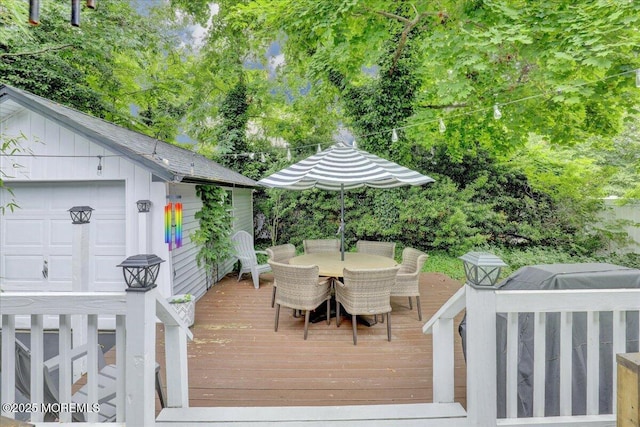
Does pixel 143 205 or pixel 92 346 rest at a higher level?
pixel 143 205

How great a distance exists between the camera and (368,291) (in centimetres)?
385

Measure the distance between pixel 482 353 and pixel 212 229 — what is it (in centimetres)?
521

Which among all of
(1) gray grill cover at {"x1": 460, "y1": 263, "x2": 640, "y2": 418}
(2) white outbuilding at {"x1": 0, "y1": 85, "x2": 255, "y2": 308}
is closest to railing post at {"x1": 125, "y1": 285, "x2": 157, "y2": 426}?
(1) gray grill cover at {"x1": 460, "y1": 263, "x2": 640, "y2": 418}

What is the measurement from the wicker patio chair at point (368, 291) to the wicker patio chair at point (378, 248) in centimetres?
210

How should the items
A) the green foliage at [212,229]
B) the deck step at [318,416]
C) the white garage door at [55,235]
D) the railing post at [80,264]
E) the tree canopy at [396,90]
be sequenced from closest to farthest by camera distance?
the deck step at [318,416], the railing post at [80,264], the white garage door at [55,235], the tree canopy at [396,90], the green foliage at [212,229]

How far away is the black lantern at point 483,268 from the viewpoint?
65.6 inches

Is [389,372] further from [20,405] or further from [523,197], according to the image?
[523,197]

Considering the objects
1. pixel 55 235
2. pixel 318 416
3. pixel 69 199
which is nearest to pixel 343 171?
pixel 318 416

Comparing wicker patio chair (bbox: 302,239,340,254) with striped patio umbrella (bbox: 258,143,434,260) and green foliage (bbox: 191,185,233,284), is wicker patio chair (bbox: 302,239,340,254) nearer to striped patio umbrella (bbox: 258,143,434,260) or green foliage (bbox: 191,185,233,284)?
green foliage (bbox: 191,185,233,284)

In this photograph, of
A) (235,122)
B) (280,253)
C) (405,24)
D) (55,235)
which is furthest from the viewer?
(235,122)

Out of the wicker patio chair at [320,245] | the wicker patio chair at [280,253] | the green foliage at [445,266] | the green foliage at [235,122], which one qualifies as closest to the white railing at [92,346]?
the wicker patio chair at [280,253]

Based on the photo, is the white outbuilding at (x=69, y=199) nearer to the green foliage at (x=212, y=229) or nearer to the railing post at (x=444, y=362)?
the green foliage at (x=212, y=229)

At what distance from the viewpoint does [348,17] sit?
20.2 ft

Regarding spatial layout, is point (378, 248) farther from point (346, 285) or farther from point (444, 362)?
point (444, 362)
